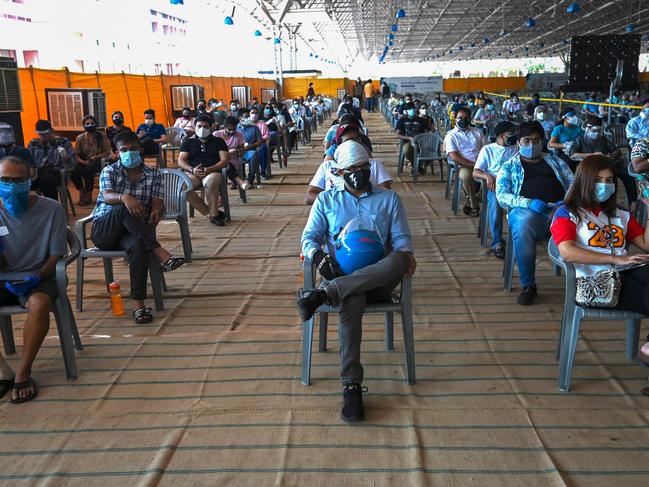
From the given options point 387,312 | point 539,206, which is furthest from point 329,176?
point 387,312

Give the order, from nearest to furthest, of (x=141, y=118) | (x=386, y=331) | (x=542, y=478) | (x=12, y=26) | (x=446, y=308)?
(x=542, y=478) → (x=386, y=331) → (x=446, y=308) → (x=141, y=118) → (x=12, y=26)

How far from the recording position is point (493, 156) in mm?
6566

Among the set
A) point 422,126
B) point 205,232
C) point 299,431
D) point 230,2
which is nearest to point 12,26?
point 230,2

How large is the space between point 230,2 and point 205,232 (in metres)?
22.1

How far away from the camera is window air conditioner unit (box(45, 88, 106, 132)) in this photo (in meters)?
12.3

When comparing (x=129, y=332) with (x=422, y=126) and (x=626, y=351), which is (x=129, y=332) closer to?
(x=626, y=351)

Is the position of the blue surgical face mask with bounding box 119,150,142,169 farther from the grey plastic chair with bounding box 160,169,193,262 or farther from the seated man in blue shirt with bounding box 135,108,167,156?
the seated man in blue shirt with bounding box 135,108,167,156

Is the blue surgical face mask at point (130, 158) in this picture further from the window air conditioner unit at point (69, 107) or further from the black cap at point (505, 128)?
the window air conditioner unit at point (69, 107)

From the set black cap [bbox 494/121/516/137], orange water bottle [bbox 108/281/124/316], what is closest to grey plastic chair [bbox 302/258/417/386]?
orange water bottle [bbox 108/281/124/316]

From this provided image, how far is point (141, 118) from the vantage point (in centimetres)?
1733

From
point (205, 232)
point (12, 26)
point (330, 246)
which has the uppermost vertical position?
point (12, 26)

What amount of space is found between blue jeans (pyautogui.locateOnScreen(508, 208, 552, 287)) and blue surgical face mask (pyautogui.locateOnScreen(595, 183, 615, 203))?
1265 mm

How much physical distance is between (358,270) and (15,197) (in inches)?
78.6

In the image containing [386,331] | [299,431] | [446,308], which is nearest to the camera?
[299,431]
